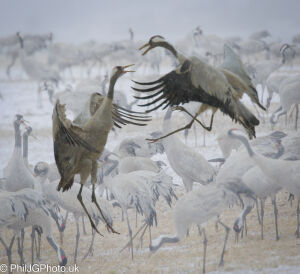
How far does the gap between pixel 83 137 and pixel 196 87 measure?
49cm

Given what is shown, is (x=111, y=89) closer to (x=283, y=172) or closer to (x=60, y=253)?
(x=283, y=172)

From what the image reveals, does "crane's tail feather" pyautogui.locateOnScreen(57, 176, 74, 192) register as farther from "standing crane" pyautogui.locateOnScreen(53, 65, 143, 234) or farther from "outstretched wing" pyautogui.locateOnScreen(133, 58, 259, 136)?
"outstretched wing" pyautogui.locateOnScreen(133, 58, 259, 136)

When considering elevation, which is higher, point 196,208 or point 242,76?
point 242,76

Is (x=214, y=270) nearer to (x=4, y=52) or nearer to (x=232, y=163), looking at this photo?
(x=232, y=163)

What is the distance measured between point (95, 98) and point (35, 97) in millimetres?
4796

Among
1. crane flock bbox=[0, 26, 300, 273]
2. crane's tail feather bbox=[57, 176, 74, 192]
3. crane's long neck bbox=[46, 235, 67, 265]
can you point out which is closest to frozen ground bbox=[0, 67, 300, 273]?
crane flock bbox=[0, 26, 300, 273]

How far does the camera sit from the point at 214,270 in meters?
2.98

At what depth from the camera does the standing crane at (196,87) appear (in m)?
1.63

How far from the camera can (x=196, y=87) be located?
1681 mm

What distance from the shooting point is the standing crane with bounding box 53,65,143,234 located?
5.22 feet

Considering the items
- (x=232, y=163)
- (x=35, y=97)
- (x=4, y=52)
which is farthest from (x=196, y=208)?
(x=4, y=52)

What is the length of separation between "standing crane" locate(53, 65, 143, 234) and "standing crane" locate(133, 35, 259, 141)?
144 millimetres

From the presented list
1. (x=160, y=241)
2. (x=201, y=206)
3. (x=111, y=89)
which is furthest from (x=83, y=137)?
(x=160, y=241)

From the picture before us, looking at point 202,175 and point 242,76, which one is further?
point 202,175
